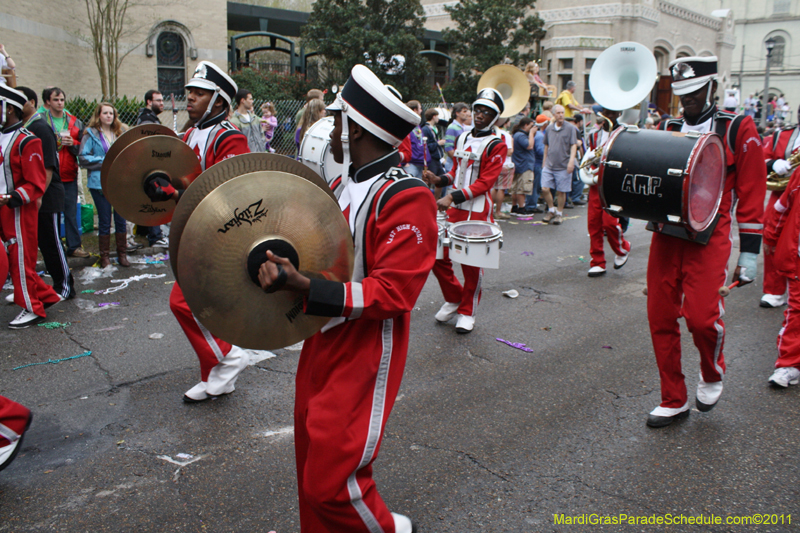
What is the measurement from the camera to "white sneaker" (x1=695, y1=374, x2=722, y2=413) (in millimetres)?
4113

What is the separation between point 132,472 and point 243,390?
114 cm

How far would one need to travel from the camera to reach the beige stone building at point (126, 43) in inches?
650

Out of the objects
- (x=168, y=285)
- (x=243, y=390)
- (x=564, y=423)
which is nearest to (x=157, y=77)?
(x=168, y=285)

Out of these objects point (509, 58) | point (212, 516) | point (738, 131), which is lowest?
point (212, 516)

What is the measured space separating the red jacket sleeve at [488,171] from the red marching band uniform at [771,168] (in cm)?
249

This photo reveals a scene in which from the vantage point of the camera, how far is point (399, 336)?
99.0 inches

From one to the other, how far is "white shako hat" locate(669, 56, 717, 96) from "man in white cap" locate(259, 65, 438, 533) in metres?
2.40

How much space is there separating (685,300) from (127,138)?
12.2 feet

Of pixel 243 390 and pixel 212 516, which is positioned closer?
pixel 212 516

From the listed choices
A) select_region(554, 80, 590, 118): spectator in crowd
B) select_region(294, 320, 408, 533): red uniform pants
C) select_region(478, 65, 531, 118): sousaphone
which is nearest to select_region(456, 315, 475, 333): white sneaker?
select_region(294, 320, 408, 533): red uniform pants

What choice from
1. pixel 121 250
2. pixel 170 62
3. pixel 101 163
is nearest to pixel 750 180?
pixel 121 250

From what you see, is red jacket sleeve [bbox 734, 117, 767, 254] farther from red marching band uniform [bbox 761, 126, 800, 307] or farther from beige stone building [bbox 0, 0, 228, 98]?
beige stone building [bbox 0, 0, 228, 98]

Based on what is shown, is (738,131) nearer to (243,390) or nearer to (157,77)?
(243,390)

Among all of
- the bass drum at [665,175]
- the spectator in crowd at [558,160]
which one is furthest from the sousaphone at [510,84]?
the bass drum at [665,175]
